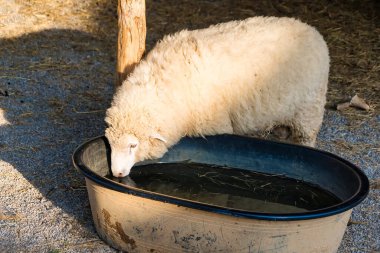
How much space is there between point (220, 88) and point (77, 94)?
231 cm

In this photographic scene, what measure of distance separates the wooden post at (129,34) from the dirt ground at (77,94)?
0.86m

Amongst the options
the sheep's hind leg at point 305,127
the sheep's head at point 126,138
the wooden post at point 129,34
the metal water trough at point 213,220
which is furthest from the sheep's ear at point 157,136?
the sheep's hind leg at point 305,127

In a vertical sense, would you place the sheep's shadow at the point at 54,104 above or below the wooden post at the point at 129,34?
below

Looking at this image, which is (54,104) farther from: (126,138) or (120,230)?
(120,230)

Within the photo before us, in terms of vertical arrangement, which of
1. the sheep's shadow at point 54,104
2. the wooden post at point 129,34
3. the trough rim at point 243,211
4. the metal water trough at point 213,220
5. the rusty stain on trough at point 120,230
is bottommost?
the sheep's shadow at point 54,104

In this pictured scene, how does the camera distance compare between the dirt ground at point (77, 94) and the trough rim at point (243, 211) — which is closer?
the trough rim at point (243, 211)

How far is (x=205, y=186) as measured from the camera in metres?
4.06

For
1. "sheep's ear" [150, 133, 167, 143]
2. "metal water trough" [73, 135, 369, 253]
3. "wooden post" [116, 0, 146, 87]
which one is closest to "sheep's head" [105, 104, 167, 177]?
"sheep's ear" [150, 133, 167, 143]

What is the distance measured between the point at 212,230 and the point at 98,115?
8.77 ft

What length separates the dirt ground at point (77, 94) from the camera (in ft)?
13.0

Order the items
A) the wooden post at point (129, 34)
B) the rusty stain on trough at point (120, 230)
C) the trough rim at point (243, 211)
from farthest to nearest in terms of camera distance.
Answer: the wooden post at point (129, 34), the rusty stain on trough at point (120, 230), the trough rim at point (243, 211)

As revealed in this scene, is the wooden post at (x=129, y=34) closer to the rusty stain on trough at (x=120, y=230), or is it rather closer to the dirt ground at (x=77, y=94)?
the dirt ground at (x=77, y=94)

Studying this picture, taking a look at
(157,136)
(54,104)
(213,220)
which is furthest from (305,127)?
(54,104)

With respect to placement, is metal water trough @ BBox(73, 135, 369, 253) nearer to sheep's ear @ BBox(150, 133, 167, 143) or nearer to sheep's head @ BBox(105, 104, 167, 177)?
sheep's head @ BBox(105, 104, 167, 177)
